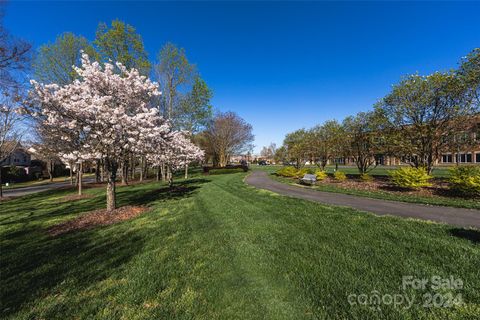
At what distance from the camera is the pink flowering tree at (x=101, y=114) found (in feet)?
25.0

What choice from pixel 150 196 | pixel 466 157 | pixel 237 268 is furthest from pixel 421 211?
pixel 466 157

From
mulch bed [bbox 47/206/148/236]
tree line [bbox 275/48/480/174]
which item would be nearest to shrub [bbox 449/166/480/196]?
tree line [bbox 275/48/480/174]

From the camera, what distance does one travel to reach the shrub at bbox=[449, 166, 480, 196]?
8.98 meters

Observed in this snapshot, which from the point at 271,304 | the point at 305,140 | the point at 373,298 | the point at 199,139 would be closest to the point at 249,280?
the point at 271,304

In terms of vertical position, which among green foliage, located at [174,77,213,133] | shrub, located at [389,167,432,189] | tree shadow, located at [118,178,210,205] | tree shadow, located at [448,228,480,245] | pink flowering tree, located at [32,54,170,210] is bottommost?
tree shadow, located at [118,178,210,205]

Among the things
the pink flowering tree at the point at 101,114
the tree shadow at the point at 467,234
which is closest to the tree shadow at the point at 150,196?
the pink flowering tree at the point at 101,114

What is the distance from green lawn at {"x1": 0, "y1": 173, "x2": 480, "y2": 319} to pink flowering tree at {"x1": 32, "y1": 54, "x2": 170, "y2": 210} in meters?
3.38

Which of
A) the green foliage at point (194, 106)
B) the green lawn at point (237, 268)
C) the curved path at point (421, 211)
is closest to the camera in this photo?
the green lawn at point (237, 268)

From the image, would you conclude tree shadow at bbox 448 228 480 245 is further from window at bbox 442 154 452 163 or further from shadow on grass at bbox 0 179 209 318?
window at bbox 442 154 452 163

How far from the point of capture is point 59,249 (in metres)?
5.29

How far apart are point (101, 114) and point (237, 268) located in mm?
7401

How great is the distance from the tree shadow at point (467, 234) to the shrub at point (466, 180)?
577cm

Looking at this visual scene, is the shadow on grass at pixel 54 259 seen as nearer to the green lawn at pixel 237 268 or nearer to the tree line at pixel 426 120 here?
the green lawn at pixel 237 268

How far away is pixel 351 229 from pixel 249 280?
3466 millimetres
